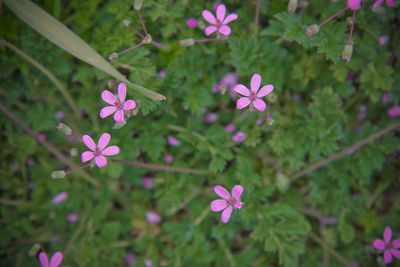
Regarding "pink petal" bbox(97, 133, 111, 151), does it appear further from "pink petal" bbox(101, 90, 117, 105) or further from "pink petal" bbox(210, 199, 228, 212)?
"pink petal" bbox(210, 199, 228, 212)

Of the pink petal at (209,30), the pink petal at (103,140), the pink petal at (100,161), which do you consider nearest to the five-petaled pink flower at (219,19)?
the pink petal at (209,30)

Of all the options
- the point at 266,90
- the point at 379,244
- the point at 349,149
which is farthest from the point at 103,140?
the point at 379,244

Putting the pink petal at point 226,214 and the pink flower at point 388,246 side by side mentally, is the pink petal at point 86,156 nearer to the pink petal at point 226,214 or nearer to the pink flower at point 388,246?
the pink petal at point 226,214

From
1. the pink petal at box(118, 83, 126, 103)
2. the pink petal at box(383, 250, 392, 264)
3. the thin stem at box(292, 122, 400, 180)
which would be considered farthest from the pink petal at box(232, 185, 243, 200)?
the pink petal at box(383, 250, 392, 264)

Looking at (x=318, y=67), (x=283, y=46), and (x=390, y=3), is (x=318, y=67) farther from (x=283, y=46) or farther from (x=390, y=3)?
(x=390, y=3)

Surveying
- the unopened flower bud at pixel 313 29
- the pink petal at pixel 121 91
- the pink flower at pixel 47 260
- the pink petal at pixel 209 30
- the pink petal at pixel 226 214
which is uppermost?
the unopened flower bud at pixel 313 29

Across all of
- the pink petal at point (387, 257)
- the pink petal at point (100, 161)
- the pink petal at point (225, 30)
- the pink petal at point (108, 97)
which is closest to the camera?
the pink petal at point (100, 161)

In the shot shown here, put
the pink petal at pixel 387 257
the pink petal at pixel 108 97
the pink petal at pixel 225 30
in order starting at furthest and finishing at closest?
the pink petal at pixel 387 257, the pink petal at pixel 225 30, the pink petal at pixel 108 97
